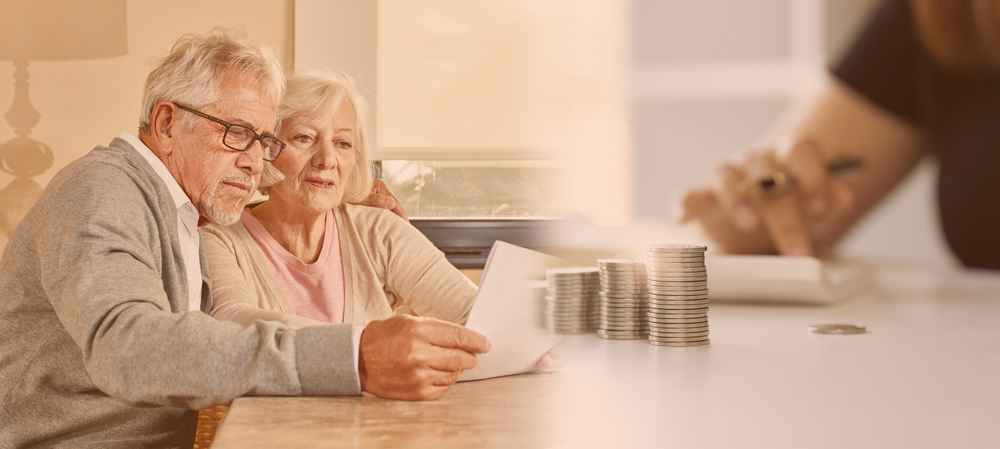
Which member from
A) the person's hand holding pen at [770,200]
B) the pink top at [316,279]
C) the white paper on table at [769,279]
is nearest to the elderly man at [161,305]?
the pink top at [316,279]

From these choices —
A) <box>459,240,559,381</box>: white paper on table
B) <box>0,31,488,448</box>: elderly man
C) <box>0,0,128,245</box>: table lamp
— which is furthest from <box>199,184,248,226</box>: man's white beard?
<box>459,240,559,381</box>: white paper on table

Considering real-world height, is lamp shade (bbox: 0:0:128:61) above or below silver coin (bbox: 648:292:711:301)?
above

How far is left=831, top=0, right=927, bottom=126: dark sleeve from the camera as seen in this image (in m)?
2.19

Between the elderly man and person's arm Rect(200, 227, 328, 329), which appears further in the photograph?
person's arm Rect(200, 227, 328, 329)

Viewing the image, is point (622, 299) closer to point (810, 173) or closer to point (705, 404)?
point (705, 404)

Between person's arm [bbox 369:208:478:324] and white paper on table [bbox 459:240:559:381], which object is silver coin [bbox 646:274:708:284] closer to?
white paper on table [bbox 459:240:559:381]

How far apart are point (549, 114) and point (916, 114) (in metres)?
1.36

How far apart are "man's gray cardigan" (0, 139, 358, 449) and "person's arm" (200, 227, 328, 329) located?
0.02 metres

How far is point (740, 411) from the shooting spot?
0.72m

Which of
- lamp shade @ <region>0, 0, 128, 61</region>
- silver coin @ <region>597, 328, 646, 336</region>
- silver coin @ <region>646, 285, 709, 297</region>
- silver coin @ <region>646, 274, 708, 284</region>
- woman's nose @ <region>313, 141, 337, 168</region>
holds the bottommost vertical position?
silver coin @ <region>597, 328, 646, 336</region>

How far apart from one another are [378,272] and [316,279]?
0.27ft

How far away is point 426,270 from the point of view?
1.19 metres

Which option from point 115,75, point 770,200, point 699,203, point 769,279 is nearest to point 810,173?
point 770,200

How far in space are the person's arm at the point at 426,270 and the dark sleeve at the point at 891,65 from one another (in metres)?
1.41
